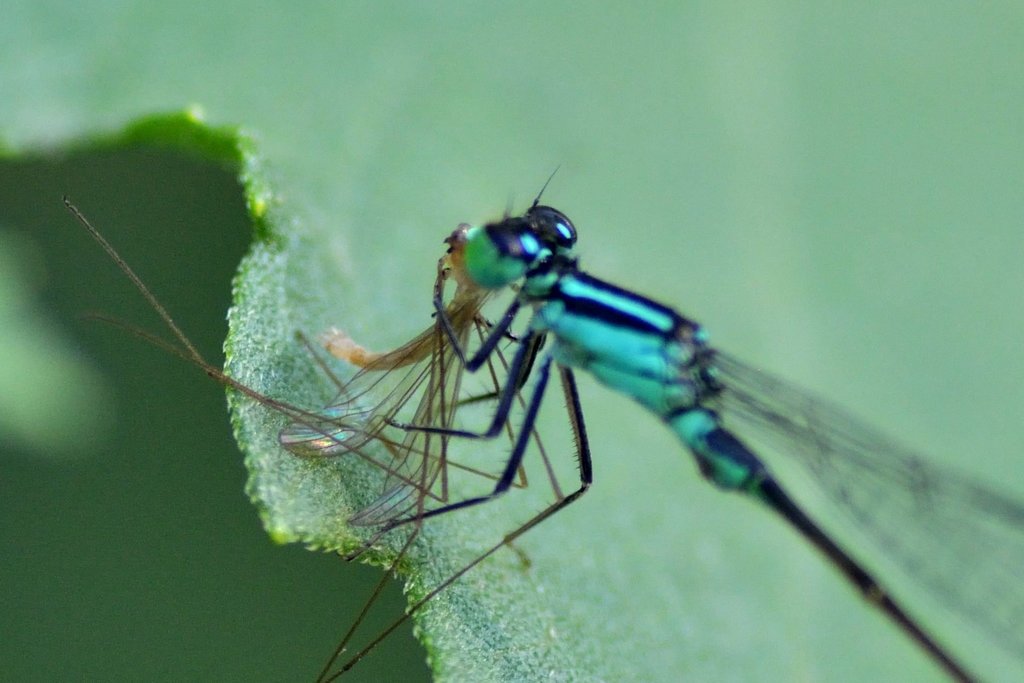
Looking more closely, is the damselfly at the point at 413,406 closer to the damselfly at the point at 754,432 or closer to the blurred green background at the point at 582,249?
the damselfly at the point at 754,432

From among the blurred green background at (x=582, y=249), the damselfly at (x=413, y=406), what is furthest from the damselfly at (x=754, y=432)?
the blurred green background at (x=582, y=249)

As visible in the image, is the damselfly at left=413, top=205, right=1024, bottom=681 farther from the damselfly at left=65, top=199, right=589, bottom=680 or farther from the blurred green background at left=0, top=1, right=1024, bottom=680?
the blurred green background at left=0, top=1, right=1024, bottom=680

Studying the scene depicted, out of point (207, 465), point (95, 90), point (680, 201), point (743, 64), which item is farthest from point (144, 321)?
point (743, 64)

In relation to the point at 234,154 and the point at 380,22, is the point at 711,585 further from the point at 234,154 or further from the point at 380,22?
the point at 380,22

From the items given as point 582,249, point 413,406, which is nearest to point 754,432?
point 582,249

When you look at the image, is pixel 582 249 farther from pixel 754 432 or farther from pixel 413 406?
pixel 413 406
